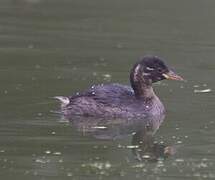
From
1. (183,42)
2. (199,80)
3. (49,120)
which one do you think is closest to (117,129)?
(49,120)

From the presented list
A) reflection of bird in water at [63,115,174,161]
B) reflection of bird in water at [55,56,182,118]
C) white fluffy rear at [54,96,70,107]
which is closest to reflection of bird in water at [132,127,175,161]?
reflection of bird in water at [63,115,174,161]

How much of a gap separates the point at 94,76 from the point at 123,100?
2.31m

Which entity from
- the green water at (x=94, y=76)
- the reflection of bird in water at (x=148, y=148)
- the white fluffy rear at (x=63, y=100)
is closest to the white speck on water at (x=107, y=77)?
the green water at (x=94, y=76)

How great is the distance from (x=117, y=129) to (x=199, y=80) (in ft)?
11.2

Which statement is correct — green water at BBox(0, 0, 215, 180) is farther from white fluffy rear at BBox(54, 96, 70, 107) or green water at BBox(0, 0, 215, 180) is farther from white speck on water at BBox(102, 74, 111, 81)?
white fluffy rear at BBox(54, 96, 70, 107)

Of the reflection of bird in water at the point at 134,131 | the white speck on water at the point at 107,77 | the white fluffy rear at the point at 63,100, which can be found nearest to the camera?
the reflection of bird in water at the point at 134,131

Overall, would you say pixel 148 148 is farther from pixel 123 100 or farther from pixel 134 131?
pixel 123 100

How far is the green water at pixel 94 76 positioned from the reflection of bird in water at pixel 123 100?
11.5 inches

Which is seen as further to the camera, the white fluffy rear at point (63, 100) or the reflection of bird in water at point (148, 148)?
the white fluffy rear at point (63, 100)

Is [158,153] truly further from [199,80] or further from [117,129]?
[199,80]

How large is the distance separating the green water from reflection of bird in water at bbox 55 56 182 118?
29 centimetres

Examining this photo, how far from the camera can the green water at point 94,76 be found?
12.5 m

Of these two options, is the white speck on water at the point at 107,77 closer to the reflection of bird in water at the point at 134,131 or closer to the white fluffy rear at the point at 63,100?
the white fluffy rear at the point at 63,100

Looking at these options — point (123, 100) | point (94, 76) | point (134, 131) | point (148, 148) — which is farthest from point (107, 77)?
point (148, 148)
